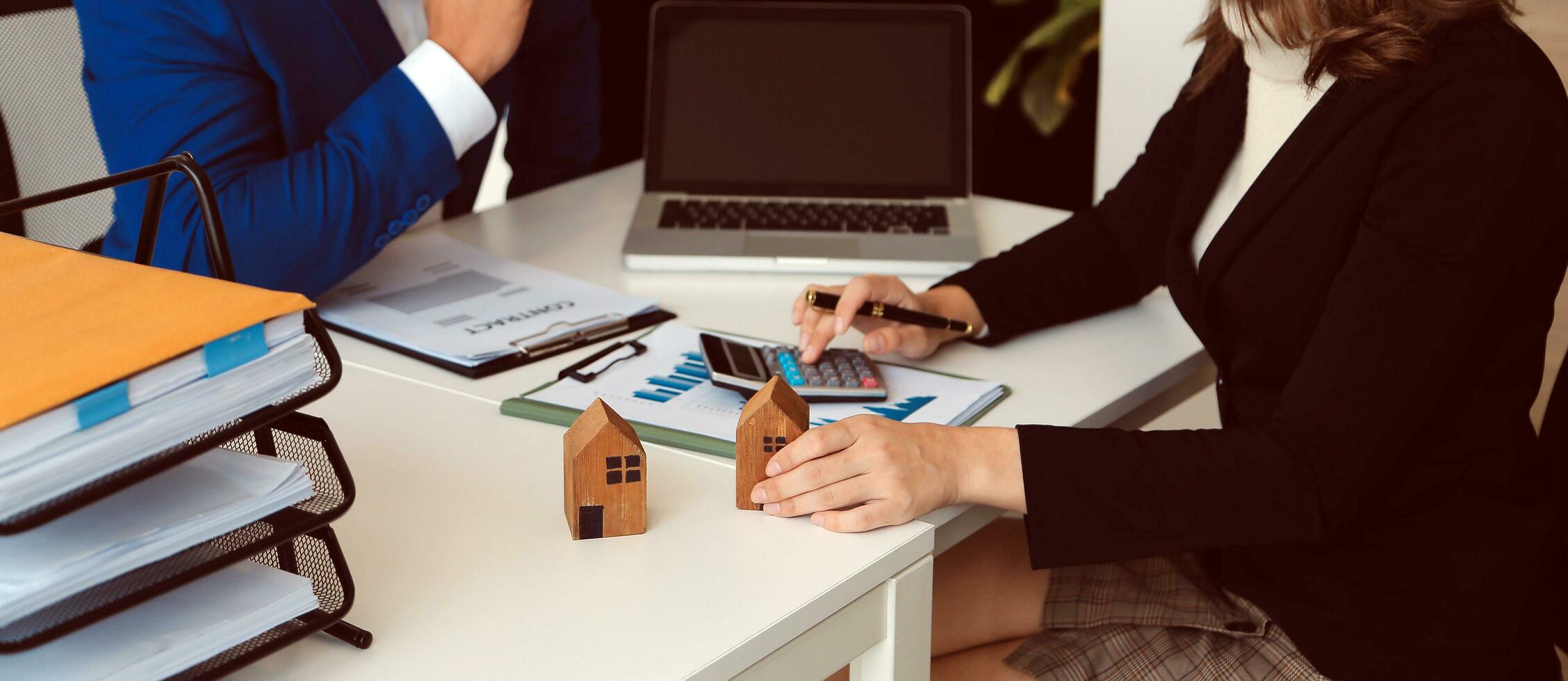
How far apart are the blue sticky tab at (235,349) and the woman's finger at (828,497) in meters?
0.36

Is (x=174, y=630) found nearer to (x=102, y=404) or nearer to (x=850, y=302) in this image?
(x=102, y=404)

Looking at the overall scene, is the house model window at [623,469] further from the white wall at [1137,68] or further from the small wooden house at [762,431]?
the white wall at [1137,68]

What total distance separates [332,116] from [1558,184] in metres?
1.12

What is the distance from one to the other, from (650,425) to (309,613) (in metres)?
0.34

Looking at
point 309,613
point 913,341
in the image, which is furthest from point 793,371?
point 309,613

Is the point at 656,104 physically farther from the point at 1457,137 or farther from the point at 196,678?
the point at 196,678

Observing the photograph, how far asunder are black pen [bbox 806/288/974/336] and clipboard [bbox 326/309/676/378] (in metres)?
0.20

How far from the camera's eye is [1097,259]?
1.32 meters

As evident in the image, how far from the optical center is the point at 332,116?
4.49ft

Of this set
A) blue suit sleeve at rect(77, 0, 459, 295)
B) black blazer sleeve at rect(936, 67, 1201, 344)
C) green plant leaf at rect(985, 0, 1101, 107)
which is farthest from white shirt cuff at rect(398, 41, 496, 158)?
green plant leaf at rect(985, 0, 1101, 107)

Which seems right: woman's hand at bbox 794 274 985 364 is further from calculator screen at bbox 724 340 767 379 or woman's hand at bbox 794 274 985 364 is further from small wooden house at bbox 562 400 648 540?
small wooden house at bbox 562 400 648 540

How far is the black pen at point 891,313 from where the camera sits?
44.6 inches

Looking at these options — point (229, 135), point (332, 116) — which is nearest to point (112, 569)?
point (229, 135)

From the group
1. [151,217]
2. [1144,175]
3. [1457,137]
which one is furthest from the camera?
[1144,175]
